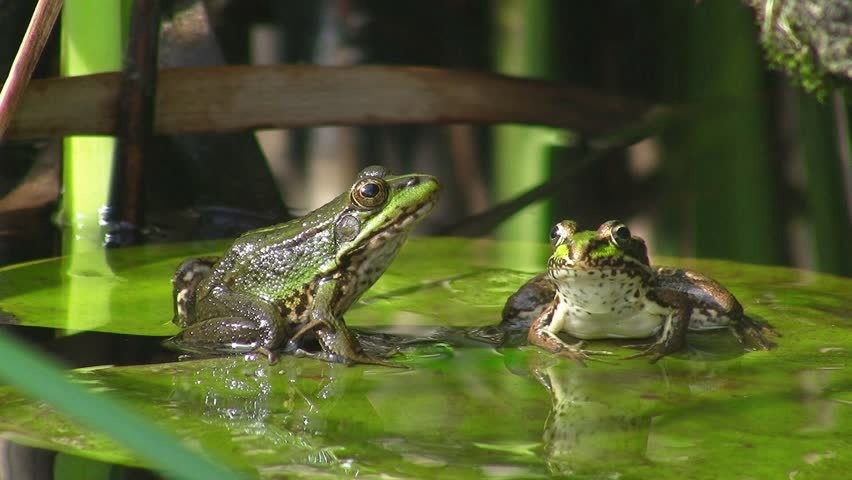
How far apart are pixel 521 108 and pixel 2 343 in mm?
4888

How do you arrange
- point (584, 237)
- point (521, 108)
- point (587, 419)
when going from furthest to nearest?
point (521, 108) < point (584, 237) < point (587, 419)

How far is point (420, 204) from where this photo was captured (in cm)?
378

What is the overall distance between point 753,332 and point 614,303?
47 cm

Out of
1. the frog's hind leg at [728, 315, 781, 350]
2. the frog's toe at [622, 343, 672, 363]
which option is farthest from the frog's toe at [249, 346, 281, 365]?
the frog's hind leg at [728, 315, 781, 350]

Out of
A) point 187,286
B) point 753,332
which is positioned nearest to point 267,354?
point 187,286

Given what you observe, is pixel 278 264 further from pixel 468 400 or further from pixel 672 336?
pixel 672 336

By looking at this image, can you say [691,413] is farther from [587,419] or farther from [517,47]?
[517,47]

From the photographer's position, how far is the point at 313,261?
379 cm

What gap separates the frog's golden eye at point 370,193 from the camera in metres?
3.77

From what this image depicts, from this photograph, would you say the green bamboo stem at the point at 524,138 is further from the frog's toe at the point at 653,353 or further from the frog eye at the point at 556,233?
the frog's toe at the point at 653,353

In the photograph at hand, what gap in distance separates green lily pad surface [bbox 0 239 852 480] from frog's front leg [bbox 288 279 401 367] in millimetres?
72

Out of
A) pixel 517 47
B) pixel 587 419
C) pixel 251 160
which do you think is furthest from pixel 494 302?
pixel 517 47

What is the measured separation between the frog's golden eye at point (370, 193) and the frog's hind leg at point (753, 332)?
1260mm

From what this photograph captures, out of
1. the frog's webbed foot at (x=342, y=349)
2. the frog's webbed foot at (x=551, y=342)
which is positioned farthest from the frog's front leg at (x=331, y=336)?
the frog's webbed foot at (x=551, y=342)
